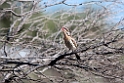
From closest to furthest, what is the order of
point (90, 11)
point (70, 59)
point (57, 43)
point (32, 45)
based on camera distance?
point (70, 59), point (32, 45), point (57, 43), point (90, 11)

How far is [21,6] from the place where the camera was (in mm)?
6938

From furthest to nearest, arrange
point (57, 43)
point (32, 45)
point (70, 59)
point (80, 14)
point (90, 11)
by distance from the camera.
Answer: point (80, 14) → point (90, 11) → point (57, 43) → point (32, 45) → point (70, 59)

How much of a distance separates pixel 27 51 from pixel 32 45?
46 cm

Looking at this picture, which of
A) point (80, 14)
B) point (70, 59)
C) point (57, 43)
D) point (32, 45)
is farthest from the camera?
point (80, 14)

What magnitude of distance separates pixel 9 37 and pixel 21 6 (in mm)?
1241

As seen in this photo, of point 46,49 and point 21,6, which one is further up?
point 21,6

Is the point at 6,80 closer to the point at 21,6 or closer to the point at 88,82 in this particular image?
the point at 88,82

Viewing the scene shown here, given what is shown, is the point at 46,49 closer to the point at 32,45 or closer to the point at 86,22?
the point at 32,45

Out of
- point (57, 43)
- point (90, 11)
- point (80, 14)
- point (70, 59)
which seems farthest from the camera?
point (80, 14)

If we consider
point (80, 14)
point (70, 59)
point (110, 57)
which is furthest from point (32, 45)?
point (80, 14)

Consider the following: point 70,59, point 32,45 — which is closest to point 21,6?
point 32,45

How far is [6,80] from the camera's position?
571 cm

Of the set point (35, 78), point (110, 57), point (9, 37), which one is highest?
point (9, 37)

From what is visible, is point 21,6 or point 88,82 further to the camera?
point 21,6
